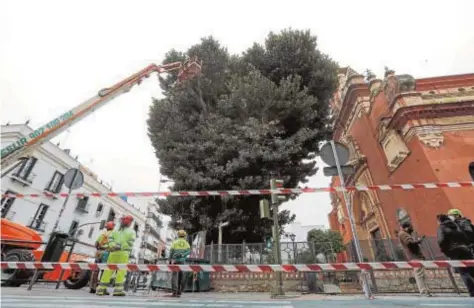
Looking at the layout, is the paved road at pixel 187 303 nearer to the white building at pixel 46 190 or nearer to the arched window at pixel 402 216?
the arched window at pixel 402 216

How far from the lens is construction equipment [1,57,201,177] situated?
22.9 ft

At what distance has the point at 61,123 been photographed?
8.02 m

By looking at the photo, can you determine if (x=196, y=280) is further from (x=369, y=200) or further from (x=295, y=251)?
(x=369, y=200)

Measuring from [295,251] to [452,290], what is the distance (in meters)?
4.50

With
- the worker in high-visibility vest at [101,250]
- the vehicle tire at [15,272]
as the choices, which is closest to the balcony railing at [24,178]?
the vehicle tire at [15,272]

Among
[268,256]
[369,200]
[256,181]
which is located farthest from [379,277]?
[369,200]

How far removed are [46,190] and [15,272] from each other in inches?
691

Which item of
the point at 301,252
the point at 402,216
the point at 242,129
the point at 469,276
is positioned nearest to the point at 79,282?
the point at 301,252

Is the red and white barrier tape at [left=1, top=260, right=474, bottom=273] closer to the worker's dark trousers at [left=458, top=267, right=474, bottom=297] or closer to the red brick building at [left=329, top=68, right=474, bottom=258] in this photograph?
the worker's dark trousers at [left=458, top=267, right=474, bottom=297]

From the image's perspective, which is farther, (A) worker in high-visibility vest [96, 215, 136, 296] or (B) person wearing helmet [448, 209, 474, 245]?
(A) worker in high-visibility vest [96, 215, 136, 296]

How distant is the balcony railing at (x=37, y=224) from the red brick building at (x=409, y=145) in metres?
24.8

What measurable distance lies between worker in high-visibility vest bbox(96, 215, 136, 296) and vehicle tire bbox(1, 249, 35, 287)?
2.93 m

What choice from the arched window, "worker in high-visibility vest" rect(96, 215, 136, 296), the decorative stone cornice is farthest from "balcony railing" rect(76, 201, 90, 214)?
the decorative stone cornice

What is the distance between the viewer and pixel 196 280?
7.72 meters
